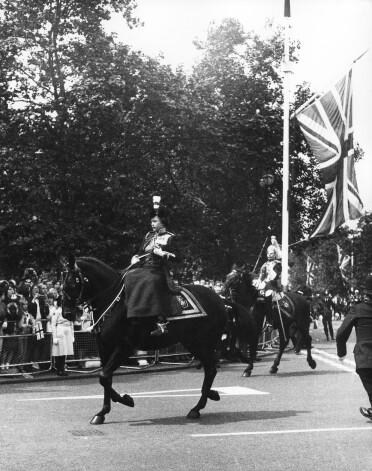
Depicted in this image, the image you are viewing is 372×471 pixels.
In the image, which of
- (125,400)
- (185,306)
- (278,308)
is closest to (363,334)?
(185,306)

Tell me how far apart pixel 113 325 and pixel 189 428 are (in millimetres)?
1862

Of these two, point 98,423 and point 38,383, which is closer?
point 98,423

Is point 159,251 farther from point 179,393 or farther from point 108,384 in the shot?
point 179,393

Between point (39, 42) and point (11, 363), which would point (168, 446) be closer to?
point (11, 363)

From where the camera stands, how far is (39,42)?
100 ft

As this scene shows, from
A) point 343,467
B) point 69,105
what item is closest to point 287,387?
point 343,467

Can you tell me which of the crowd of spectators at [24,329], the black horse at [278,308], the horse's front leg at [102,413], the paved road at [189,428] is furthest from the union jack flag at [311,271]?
the horse's front leg at [102,413]

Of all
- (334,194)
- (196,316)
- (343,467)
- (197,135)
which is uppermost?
(197,135)

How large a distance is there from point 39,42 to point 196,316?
65.3 feet

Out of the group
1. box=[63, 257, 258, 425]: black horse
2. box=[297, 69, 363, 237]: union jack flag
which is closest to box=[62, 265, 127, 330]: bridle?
box=[63, 257, 258, 425]: black horse

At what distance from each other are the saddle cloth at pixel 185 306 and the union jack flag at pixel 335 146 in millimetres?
11925

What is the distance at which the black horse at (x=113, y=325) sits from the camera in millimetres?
12172

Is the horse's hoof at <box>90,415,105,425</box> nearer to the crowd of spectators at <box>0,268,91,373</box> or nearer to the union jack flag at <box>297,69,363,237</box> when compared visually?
the crowd of spectators at <box>0,268,91,373</box>

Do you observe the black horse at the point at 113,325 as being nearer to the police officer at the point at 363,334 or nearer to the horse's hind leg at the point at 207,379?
the horse's hind leg at the point at 207,379
